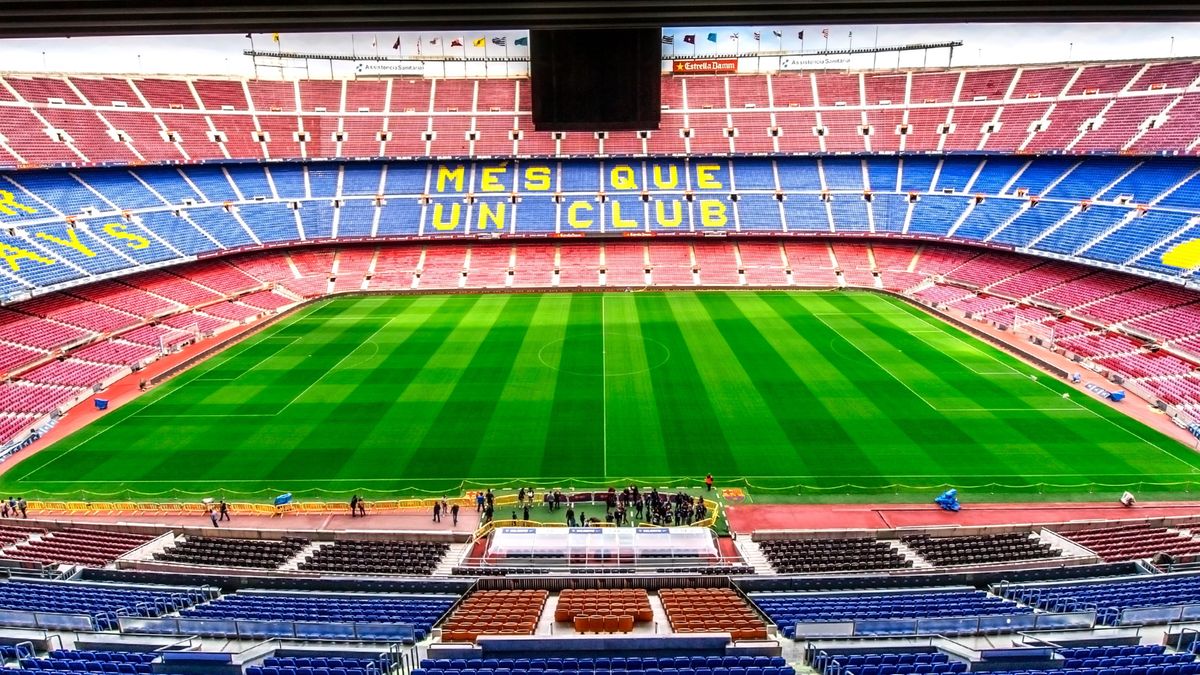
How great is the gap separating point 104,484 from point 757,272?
46.8 m

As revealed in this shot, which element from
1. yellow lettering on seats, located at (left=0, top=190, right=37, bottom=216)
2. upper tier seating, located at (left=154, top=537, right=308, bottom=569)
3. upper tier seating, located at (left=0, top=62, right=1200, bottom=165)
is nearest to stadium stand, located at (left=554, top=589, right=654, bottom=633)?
upper tier seating, located at (left=154, top=537, right=308, bottom=569)

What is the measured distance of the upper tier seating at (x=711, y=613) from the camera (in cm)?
1091

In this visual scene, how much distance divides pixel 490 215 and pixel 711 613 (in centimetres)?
5295

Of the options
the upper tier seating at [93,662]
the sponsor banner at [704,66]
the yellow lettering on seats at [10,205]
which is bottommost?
the upper tier seating at [93,662]

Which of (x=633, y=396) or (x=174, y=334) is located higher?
(x=174, y=334)

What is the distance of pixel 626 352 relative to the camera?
3672cm

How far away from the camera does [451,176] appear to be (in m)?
64.4

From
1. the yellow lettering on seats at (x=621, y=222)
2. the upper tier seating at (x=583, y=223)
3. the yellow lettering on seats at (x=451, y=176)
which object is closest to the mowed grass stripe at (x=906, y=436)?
the upper tier seating at (x=583, y=223)

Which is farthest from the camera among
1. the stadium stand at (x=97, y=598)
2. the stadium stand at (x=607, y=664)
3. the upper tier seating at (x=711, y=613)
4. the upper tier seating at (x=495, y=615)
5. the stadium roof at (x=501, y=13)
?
the stadium stand at (x=97, y=598)

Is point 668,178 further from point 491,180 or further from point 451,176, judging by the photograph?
point 451,176

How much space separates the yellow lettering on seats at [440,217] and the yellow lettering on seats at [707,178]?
2397cm

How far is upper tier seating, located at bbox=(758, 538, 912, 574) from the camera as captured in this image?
1688 cm

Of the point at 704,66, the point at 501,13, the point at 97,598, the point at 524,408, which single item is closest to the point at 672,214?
the point at 704,66

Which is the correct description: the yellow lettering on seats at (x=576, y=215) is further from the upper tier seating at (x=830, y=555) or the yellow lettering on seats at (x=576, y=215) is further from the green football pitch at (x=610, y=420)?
the upper tier seating at (x=830, y=555)
